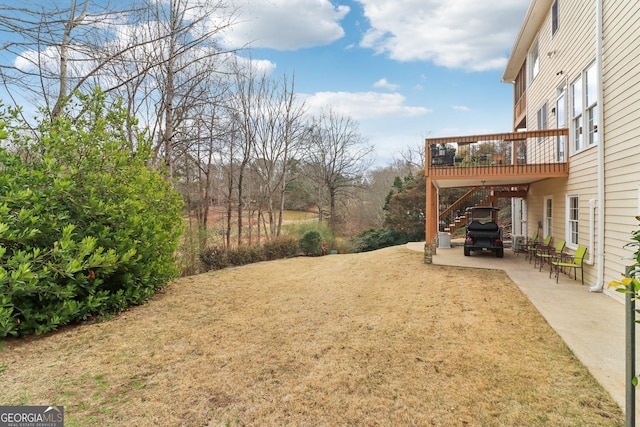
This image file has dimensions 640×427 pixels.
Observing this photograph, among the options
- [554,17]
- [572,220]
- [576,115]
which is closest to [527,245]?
[572,220]

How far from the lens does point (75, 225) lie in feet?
15.7

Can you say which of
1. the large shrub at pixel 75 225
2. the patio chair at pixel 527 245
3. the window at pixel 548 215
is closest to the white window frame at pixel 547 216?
the window at pixel 548 215

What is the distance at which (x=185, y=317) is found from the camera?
5.39m

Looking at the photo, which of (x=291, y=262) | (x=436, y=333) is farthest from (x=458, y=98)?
(x=436, y=333)

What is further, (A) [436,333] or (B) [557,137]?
(B) [557,137]

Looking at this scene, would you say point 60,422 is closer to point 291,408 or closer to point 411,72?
point 291,408

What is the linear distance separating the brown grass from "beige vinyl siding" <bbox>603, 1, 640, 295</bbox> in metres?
2.03

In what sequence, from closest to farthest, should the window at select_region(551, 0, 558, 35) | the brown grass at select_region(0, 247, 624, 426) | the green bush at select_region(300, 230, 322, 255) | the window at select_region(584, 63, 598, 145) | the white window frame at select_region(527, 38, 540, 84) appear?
1. the brown grass at select_region(0, 247, 624, 426)
2. the window at select_region(584, 63, 598, 145)
3. the window at select_region(551, 0, 558, 35)
4. the white window frame at select_region(527, 38, 540, 84)
5. the green bush at select_region(300, 230, 322, 255)

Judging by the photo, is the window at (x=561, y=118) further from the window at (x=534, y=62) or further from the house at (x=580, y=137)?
the window at (x=534, y=62)

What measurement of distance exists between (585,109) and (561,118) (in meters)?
1.64

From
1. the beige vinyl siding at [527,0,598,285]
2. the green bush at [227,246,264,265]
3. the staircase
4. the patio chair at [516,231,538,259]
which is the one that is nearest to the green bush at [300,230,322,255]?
the green bush at [227,246,264,265]

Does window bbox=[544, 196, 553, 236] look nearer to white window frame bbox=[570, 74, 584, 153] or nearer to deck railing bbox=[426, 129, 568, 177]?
deck railing bbox=[426, 129, 568, 177]

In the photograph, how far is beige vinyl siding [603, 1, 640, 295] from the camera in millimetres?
5156

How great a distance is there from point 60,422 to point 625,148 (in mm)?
8321
